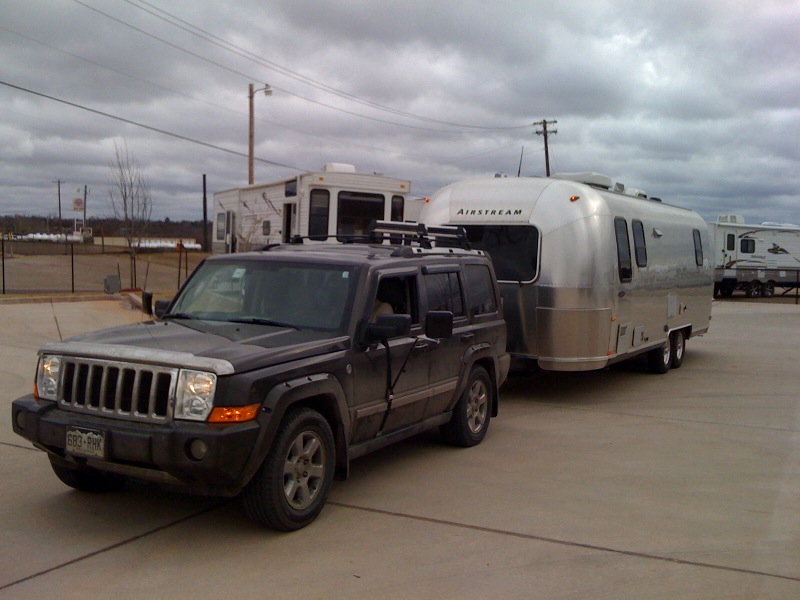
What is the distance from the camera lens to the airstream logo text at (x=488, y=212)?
10360 mm

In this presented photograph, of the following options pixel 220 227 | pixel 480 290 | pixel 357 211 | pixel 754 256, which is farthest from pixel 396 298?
pixel 754 256

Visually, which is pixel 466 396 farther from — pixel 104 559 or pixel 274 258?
pixel 104 559

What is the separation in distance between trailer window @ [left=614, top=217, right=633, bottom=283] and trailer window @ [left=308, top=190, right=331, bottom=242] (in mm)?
7678

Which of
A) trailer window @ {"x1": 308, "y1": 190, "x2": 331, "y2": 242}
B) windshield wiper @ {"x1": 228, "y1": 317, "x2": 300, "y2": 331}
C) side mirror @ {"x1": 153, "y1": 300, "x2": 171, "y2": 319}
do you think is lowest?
windshield wiper @ {"x1": 228, "y1": 317, "x2": 300, "y2": 331}

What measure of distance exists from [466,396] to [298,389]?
2716 mm

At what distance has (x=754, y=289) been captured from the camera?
3772 cm

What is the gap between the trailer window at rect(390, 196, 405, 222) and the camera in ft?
58.7

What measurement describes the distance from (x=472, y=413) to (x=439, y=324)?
1.66 m

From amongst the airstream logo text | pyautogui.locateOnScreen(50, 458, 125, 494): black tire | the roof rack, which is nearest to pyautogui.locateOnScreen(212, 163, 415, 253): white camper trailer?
the airstream logo text

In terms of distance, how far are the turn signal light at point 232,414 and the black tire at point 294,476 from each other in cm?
35

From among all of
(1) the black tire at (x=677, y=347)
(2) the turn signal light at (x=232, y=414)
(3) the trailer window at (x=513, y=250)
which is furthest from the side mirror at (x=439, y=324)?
(1) the black tire at (x=677, y=347)

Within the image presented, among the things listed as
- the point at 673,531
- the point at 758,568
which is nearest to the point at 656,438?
the point at 673,531

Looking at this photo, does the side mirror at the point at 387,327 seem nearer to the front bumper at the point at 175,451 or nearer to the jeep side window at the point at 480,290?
the front bumper at the point at 175,451

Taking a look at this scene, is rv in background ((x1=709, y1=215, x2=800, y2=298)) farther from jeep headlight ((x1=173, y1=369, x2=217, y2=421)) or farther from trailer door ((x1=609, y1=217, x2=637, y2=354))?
Result: jeep headlight ((x1=173, y1=369, x2=217, y2=421))
